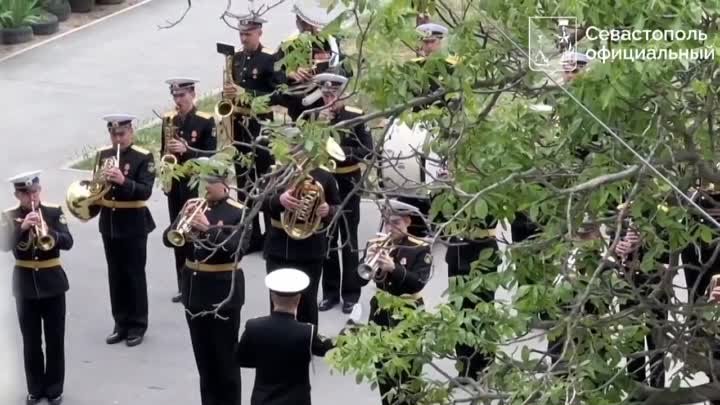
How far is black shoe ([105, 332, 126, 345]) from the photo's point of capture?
10398 mm

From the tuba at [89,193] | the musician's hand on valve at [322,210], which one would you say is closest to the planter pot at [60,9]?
the tuba at [89,193]

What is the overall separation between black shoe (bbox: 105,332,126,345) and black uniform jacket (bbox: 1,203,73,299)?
1194 mm

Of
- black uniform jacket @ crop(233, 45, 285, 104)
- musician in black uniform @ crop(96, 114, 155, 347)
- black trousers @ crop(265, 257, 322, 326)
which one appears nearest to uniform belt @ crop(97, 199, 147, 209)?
musician in black uniform @ crop(96, 114, 155, 347)

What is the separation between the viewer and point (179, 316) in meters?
10.9

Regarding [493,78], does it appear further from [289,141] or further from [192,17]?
[192,17]

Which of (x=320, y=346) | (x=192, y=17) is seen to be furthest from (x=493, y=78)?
(x=192, y=17)

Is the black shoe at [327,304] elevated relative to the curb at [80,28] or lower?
elevated

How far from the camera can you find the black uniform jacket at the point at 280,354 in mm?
7508

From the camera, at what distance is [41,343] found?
9.36 metres

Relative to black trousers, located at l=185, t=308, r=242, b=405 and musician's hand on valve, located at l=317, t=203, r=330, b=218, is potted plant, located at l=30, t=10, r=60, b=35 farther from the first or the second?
black trousers, located at l=185, t=308, r=242, b=405

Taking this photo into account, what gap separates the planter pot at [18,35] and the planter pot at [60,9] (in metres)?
0.46

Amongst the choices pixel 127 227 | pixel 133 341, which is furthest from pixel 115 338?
pixel 127 227

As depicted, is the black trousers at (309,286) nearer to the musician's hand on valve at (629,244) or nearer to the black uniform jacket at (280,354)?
the black uniform jacket at (280,354)

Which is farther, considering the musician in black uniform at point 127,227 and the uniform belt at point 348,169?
the uniform belt at point 348,169
